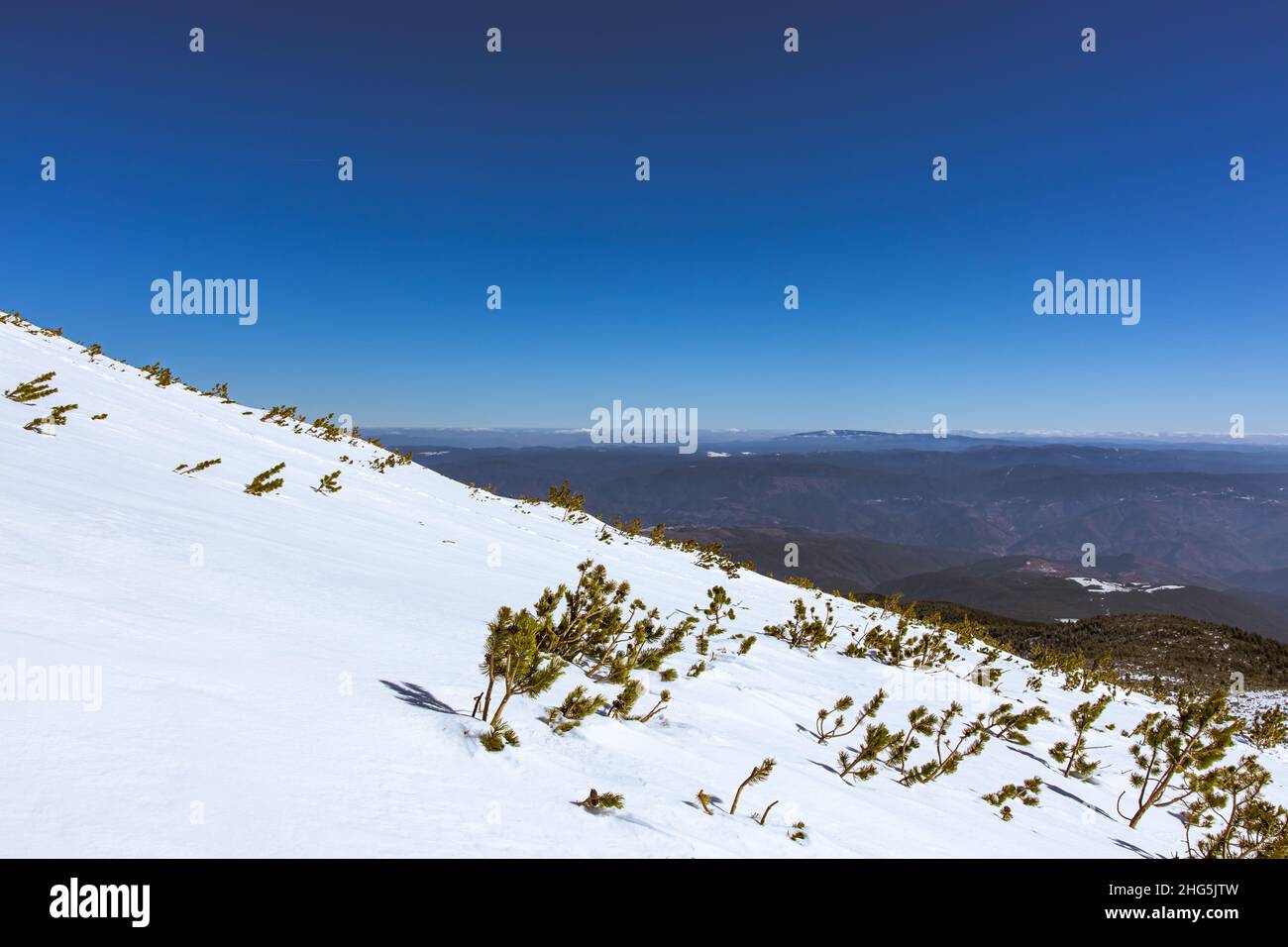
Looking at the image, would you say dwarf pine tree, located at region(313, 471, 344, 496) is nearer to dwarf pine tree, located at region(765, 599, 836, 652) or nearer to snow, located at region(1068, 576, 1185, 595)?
dwarf pine tree, located at region(765, 599, 836, 652)

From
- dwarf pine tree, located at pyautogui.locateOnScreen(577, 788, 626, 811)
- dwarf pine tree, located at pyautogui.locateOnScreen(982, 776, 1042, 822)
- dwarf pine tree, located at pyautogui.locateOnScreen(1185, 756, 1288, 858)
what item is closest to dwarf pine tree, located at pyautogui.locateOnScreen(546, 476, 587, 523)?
dwarf pine tree, located at pyautogui.locateOnScreen(982, 776, 1042, 822)

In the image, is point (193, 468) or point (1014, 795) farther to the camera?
point (193, 468)

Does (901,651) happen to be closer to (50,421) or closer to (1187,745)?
(1187,745)

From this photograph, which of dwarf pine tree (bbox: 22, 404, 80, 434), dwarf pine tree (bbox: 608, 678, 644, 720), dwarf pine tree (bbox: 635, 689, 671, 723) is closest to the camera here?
dwarf pine tree (bbox: 608, 678, 644, 720)

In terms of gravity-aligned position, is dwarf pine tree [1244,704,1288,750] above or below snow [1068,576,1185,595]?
above

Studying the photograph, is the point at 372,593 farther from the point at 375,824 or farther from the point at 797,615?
the point at 797,615

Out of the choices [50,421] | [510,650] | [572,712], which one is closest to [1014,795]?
[572,712]

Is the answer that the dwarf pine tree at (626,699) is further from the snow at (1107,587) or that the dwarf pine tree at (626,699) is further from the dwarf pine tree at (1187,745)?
the snow at (1107,587)
